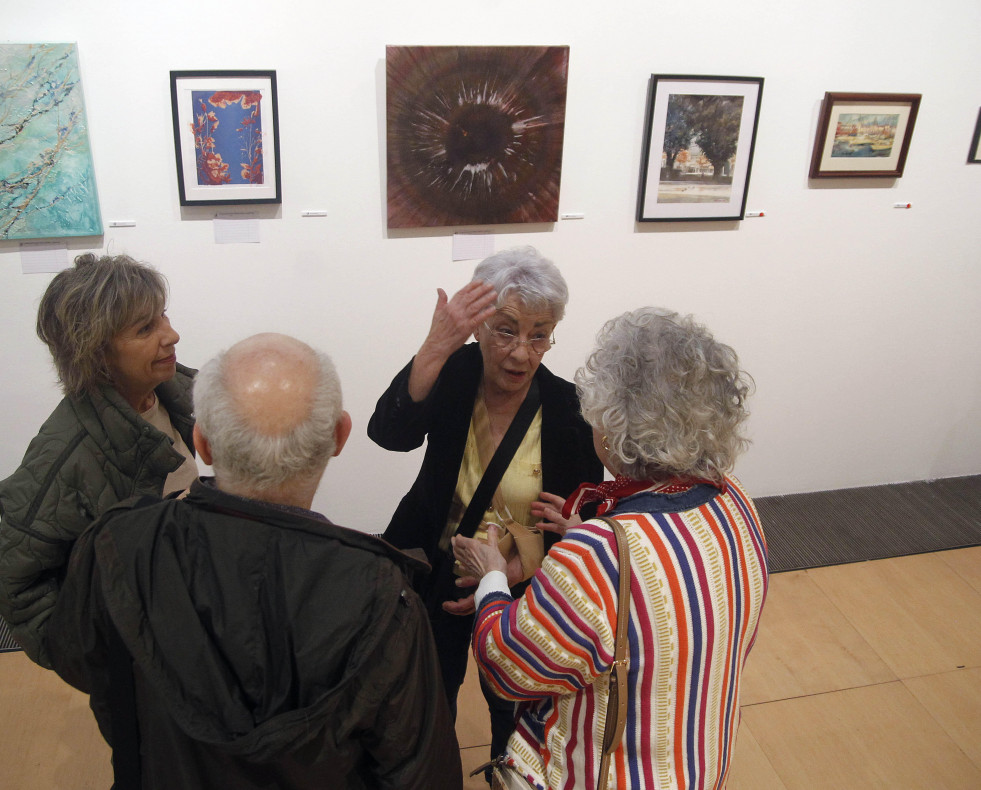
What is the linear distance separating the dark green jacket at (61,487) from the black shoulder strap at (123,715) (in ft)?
1.15

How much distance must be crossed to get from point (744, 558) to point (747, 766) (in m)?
1.51

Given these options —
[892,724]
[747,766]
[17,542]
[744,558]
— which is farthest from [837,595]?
[17,542]

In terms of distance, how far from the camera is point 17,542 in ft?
4.76

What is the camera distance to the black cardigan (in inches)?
71.6

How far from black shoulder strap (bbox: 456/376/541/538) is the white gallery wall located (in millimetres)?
1338

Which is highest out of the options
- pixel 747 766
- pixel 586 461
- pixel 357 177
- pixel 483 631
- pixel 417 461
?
pixel 357 177

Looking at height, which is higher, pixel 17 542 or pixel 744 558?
pixel 744 558

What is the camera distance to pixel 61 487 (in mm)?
1504

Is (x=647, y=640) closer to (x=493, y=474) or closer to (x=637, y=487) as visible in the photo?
(x=637, y=487)

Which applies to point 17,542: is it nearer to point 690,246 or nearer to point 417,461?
point 417,461

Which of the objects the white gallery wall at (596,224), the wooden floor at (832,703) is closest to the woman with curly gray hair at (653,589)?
the wooden floor at (832,703)

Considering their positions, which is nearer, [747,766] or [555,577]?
[555,577]

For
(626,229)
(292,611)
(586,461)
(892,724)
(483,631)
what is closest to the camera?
(292,611)

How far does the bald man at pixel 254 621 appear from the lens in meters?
0.99
